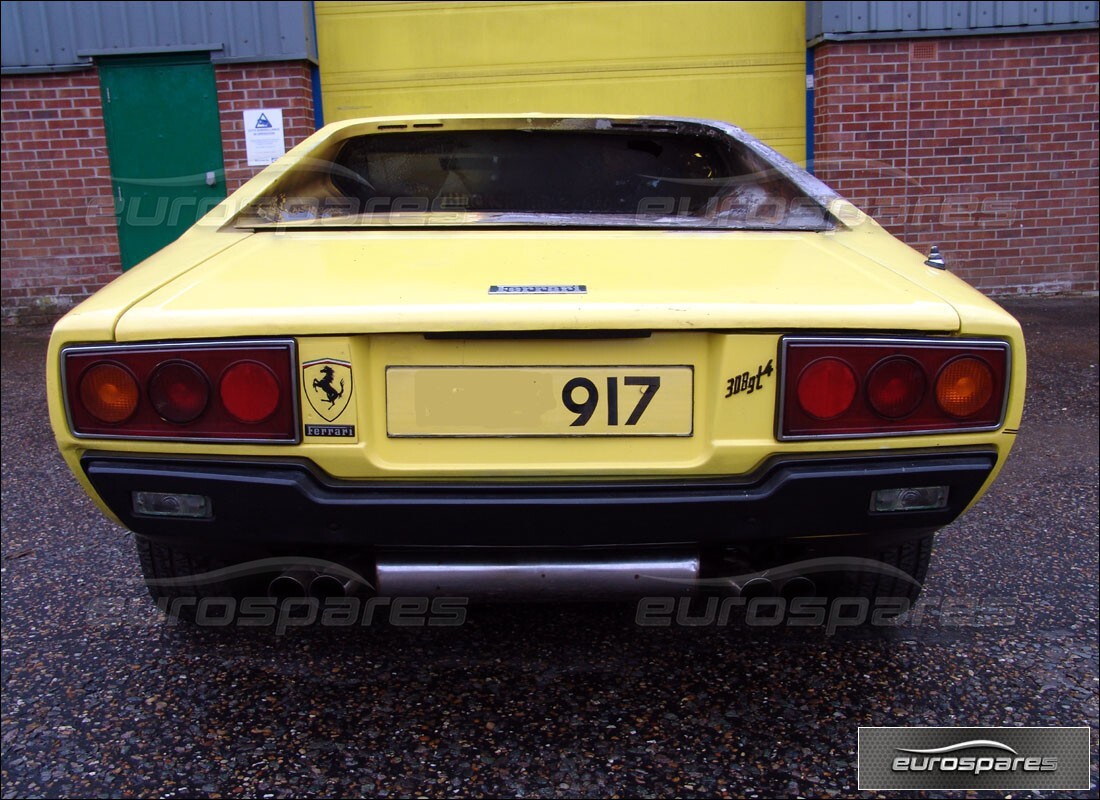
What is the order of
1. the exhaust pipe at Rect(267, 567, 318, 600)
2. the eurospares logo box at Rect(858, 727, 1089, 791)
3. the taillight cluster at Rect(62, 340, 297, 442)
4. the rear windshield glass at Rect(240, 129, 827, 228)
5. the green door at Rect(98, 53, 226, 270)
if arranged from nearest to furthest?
the taillight cluster at Rect(62, 340, 297, 442) < the eurospares logo box at Rect(858, 727, 1089, 791) < the exhaust pipe at Rect(267, 567, 318, 600) < the rear windshield glass at Rect(240, 129, 827, 228) < the green door at Rect(98, 53, 226, 270)

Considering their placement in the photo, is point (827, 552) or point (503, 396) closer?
point (503, 396)

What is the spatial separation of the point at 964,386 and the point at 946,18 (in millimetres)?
6747

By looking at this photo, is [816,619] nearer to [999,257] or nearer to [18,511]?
[18,511]

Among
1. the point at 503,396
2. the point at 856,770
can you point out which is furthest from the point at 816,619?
the point at 503,396

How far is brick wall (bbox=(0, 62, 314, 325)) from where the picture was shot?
24.5ft

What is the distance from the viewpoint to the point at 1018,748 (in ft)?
6.59

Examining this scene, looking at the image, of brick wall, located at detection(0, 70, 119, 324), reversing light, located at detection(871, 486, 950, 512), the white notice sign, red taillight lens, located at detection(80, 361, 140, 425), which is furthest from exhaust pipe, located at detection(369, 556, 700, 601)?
brick wall, located at detection(0, 70, 119, 324)

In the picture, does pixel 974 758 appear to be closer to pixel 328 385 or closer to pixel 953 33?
pixel 328 385

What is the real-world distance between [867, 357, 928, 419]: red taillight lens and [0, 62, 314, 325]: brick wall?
262 inches

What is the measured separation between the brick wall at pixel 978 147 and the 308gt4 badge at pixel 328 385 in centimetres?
670

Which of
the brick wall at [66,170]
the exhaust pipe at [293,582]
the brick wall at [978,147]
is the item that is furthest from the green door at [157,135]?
the exhaust pipe at [293,582]

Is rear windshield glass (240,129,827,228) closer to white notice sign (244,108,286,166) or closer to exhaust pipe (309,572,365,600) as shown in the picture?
exhaust pipe (309,572,365,600)

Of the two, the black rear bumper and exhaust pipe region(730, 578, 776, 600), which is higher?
the black rear bumper

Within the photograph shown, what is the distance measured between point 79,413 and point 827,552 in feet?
5.01
